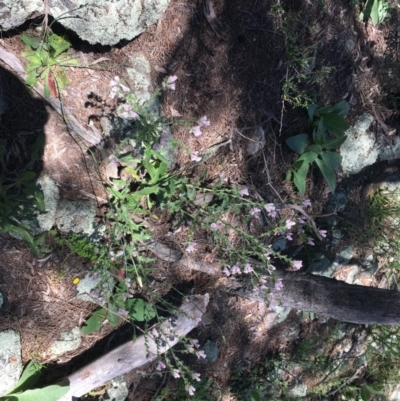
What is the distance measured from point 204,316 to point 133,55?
2211mm

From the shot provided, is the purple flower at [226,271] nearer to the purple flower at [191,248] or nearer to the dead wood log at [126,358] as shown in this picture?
the purple flower at [191,248]

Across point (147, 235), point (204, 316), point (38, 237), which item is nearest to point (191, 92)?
point (147, 235)

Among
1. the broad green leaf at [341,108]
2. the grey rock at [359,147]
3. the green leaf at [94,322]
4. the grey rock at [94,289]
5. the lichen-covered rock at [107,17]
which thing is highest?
the lichen-covered rock at [107,17]

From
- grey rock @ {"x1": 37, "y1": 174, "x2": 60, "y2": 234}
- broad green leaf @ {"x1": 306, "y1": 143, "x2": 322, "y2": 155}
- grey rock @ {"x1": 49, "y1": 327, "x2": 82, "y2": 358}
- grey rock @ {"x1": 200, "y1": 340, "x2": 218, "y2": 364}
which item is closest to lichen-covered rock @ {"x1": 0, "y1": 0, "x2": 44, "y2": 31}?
grey rock @ {"x1": 37, "y1": 174, "x2": 60, "y2": 234}

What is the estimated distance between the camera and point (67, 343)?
3.48 meters

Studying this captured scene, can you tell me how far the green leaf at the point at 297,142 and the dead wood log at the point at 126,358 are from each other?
167 centimetres

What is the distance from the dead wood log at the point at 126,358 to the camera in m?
3.38

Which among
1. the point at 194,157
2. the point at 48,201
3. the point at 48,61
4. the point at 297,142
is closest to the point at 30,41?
the point at 48,61

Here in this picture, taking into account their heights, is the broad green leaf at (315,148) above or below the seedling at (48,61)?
below

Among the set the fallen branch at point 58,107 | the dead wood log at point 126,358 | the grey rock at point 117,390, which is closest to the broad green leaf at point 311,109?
the fallen branch at point 58,107

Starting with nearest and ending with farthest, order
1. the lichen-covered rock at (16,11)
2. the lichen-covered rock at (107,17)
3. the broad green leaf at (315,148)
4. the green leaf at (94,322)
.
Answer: the lichen-covered rock at (16,11) → the lichen-covered rock at (107,17) → the green leaf at (94,322) → the broad green leaf at (315,148)

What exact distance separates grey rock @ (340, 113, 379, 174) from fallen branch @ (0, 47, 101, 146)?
2.48 m

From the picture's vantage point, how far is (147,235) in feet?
11.3

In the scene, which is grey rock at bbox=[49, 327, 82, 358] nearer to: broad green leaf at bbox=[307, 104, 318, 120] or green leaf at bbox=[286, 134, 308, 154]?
green leaf at bbox=[286, 134, 308, 154]
